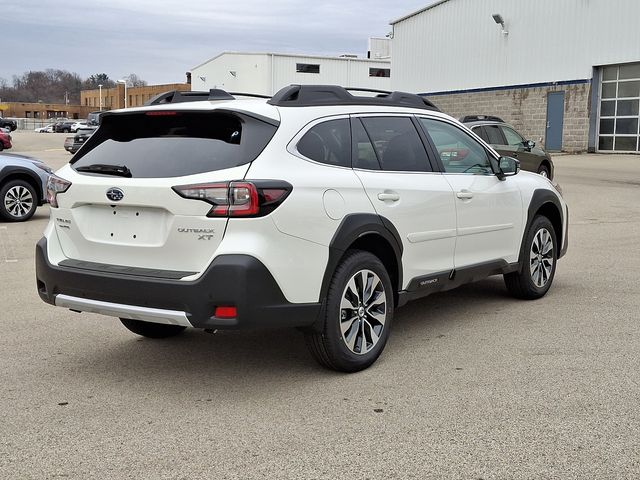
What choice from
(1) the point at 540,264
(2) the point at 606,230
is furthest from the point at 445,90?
(1) the point at 540,264

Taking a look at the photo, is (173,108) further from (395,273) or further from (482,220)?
(482,220)

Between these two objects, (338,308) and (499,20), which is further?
(499,20)

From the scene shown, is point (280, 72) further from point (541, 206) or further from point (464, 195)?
point (464, 195)

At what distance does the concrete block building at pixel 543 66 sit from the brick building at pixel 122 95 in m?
51.3

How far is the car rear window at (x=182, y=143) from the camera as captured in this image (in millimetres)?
4355

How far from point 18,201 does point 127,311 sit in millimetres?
9264

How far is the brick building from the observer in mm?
99113

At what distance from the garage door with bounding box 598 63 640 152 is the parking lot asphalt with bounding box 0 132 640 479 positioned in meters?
27.9

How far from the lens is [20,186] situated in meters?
12.6

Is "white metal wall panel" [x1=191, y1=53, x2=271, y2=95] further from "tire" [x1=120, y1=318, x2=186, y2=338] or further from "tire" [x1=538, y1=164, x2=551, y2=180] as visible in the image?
"tire" [x1=120, y1=318, x2=186, y2=338]

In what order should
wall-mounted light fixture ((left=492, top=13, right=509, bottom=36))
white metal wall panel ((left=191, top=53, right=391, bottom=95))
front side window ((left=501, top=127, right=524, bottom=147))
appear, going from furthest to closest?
white metal wall panel ((left=191, top=53, right=391, bottom=95)) → wall-mounted light fixture ((left=492, top=13, right=509, bottom=36)) → front side window ((left=501, top=127, right=524, bottom=147))

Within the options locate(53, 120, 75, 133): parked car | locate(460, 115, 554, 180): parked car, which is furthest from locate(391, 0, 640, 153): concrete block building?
locate(53, 120, 75, 133): parked car

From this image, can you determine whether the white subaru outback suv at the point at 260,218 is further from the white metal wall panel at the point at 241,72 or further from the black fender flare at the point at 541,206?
the white metal wall panel at the point at 241,72

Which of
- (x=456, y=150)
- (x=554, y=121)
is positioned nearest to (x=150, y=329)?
(x=456, y=150)
